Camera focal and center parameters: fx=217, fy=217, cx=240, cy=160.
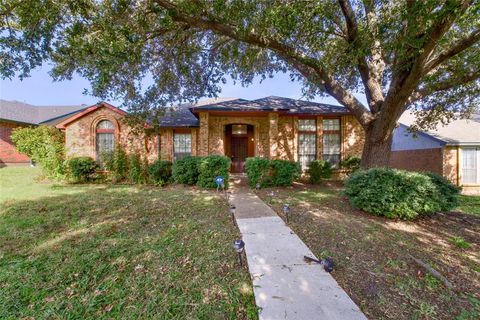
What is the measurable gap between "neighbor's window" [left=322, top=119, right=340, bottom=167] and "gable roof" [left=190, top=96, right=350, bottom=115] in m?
0.71

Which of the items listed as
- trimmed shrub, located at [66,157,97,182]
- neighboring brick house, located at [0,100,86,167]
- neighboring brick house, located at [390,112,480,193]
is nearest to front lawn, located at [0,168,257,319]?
trimmed shrub, located at [66,157,97,182]

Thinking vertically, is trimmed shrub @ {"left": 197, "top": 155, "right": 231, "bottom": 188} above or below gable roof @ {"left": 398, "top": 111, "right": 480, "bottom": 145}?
below

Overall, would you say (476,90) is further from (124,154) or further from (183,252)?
(124,154)

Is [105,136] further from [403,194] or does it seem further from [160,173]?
[403,194]

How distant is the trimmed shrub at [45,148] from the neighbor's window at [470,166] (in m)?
20.7

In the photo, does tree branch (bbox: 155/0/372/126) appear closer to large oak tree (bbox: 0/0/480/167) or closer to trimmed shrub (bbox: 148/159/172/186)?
large oak tree (bbox: 0/0/480/167)

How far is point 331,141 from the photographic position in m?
12.5

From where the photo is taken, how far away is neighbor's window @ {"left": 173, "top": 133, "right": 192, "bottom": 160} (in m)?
12.6

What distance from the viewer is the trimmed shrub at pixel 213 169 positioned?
8992 millimetres

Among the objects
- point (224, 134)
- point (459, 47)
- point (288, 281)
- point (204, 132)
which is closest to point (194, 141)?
point (204, 132)

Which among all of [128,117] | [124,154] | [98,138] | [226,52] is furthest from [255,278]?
[98,138]

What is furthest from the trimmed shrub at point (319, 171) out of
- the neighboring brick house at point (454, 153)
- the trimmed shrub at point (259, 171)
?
the neighboring brick house at point (454, 153)

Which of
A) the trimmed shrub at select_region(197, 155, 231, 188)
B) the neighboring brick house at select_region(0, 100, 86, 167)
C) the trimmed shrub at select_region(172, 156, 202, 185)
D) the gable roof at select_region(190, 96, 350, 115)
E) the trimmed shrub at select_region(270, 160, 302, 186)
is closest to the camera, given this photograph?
the trimmed shrub at select_region(197, 155, 231, 188)

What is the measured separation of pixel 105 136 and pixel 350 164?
13845mm
